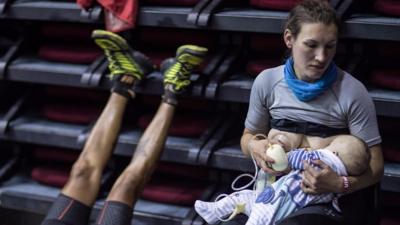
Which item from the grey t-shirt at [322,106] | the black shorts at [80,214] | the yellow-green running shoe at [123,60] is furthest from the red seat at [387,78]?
the black shorts at [80,214]

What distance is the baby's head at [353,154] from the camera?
6.68 feet

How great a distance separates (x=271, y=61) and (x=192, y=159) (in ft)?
1.76

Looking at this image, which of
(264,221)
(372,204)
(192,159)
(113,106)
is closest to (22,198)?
(113,106)

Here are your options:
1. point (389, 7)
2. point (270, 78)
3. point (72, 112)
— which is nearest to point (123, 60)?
point (72, 112)

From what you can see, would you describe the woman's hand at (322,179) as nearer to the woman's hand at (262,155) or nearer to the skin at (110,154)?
the woman's hand at (262,155)

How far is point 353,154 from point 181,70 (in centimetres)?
105

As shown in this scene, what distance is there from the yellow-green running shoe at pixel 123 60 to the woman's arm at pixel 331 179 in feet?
3.71

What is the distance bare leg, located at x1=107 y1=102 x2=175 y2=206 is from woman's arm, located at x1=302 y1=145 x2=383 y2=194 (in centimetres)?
85

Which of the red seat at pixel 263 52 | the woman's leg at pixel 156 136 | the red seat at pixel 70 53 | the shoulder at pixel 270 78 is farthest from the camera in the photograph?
the red seat at pixel 70 53

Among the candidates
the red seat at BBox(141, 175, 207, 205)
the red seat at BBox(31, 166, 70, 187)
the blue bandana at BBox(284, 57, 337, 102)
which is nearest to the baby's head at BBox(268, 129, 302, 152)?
the blue bandana at BBox(284, 57, 337, 102)

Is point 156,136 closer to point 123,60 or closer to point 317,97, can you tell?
point 123,60

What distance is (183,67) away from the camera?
2896mm

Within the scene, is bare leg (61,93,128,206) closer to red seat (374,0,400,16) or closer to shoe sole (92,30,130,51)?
shoe sole (92,30,130,51)

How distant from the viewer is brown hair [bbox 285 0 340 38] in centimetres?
211
